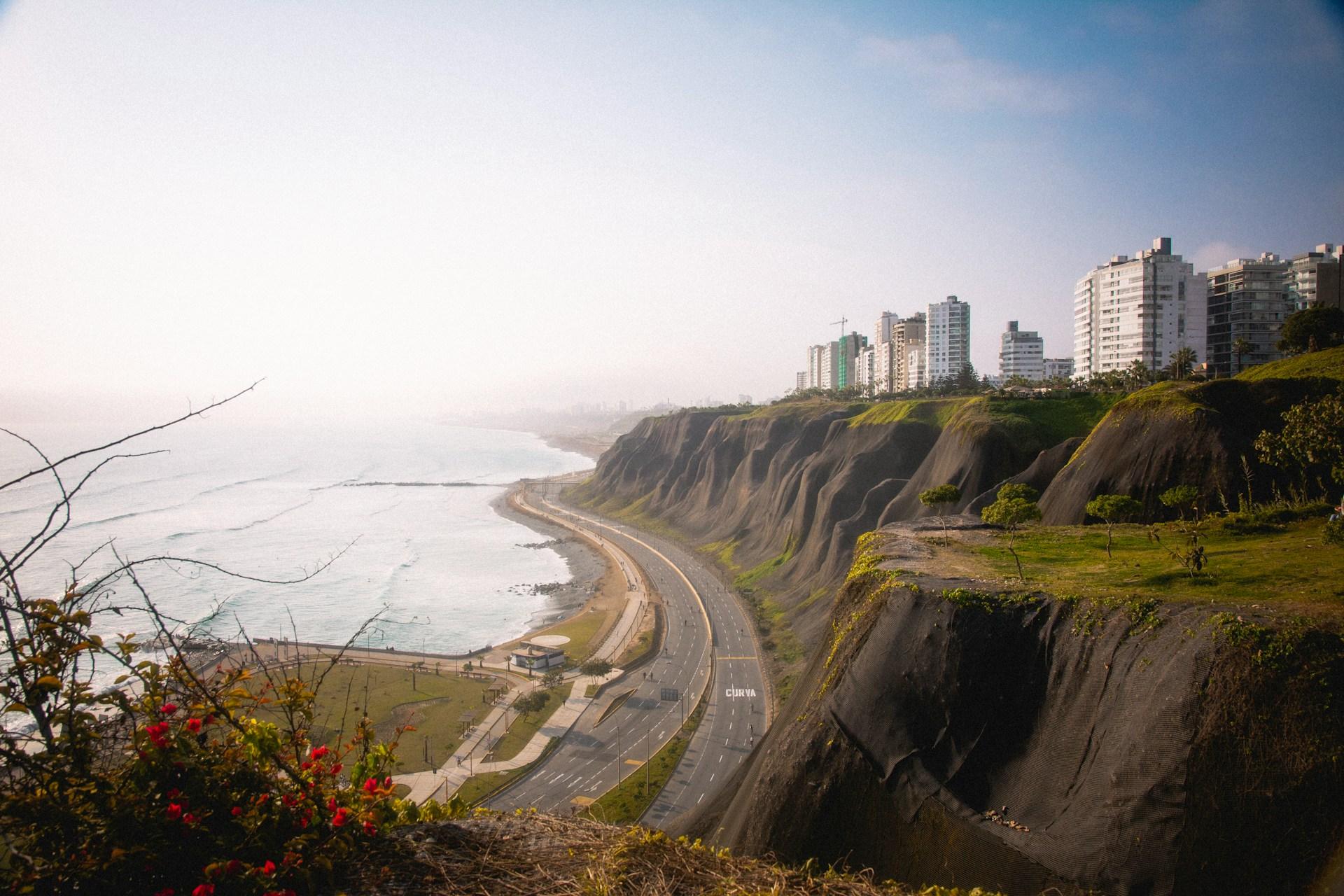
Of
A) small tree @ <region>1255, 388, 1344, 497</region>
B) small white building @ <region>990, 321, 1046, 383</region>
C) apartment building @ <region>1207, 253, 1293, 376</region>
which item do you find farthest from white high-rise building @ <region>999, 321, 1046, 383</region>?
small tree @ <region>1255, 388, 1344, 497</region>

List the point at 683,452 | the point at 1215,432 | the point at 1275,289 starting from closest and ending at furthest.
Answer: the point at 1215,432 < the point at 1275,289 < the point at 683,452

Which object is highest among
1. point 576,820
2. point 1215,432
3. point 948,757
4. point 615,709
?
point 1215,432

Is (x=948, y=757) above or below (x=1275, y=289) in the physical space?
below

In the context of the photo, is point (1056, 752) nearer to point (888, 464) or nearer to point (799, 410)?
point (888, 464)

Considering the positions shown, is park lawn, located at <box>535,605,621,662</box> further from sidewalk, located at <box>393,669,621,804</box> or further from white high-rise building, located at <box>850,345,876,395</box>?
white high-rise building, located at <box>850,345,876,395</box>

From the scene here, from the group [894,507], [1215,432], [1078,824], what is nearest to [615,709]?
[894,507]

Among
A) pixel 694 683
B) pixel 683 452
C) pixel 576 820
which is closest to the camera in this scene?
pixel 576 820

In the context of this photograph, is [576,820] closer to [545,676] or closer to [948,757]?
[948,757]
